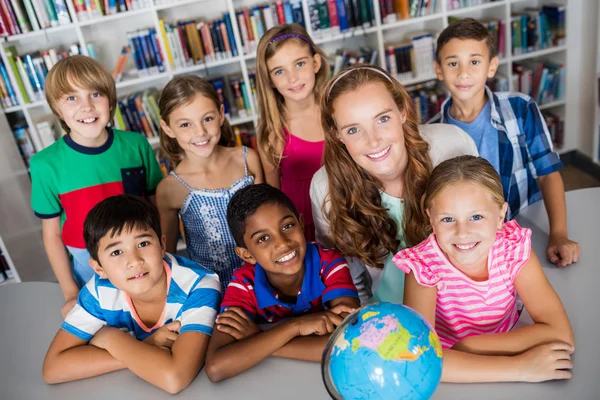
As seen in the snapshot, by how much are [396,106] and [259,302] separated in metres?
0.73

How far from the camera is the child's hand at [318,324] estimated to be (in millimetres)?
1451

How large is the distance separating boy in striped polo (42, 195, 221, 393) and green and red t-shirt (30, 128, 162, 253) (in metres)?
0.50

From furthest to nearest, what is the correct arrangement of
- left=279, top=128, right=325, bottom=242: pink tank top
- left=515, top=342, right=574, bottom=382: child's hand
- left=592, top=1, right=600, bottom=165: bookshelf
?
left=592, top=1, right=600, bottom=165: bookshelf < left=279, top=128, right=325, bottom=242: pink tank top < left=515, top=342, right=574, bottom=382: child's hand

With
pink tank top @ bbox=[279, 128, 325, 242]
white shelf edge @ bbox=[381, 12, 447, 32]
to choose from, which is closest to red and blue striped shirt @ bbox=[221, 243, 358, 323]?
pink tank top @ bbox=[279, 128, 325, 242]

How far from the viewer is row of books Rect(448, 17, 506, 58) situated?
158 inches

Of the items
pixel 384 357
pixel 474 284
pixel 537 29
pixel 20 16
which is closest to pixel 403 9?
pixel 537 29

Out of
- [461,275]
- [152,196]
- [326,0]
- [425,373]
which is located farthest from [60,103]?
[326,0]

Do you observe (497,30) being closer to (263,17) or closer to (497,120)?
(263,17)

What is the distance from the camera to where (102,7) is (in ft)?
11.8

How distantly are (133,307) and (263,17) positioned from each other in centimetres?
267

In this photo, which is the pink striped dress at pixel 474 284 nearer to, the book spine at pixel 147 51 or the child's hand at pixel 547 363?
the child's hand at pixel 547 363

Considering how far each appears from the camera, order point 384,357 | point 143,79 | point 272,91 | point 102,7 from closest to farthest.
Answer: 1. point 384,357
2. point 272,91
3. point 102,7
4. point 143,79

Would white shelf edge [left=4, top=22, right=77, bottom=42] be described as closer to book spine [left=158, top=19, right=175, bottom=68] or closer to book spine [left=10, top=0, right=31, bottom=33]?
book spine [left=10, top=0, right=31, bottom=33]

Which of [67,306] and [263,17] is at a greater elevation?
[263,17]
